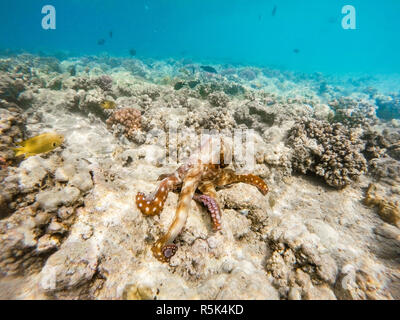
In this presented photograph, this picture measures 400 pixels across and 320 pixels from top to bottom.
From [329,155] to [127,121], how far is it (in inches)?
222

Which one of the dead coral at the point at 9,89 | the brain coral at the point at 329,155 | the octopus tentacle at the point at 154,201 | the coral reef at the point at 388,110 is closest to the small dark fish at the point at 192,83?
the brain coral at the point at 329,155

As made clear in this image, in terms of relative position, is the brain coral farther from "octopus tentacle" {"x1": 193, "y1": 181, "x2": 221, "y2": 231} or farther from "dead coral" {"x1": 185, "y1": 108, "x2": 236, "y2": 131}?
"octopus tentacle" {"x1": 193, "y1": 181, "x2": 221, "y2": 231}

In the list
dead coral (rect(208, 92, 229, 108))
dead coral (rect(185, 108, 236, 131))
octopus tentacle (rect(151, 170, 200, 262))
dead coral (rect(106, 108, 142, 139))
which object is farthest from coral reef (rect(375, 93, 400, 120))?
octopus tentacle (rect(151, 170, 200, 262))

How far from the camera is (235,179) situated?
3.44m

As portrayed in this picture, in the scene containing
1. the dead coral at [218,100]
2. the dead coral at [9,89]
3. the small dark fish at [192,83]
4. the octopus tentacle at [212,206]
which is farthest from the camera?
the small dark fish at [192,83]

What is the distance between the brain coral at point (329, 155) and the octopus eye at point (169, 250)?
3732 millimetres

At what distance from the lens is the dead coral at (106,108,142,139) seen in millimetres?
5461

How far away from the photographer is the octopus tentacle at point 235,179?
10.9 ft

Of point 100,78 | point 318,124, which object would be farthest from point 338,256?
point 100,78

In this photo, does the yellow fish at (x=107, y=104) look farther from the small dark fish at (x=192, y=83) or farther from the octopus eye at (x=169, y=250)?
the octopus eye at (x=169, y=250)

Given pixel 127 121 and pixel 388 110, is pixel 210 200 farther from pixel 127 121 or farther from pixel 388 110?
pixel 388 110

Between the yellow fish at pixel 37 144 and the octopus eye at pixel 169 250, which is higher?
the yellow fish at pixel 37 144

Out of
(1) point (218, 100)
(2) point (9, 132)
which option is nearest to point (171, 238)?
(2) point (9, 132)

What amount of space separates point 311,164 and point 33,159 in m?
5.92
